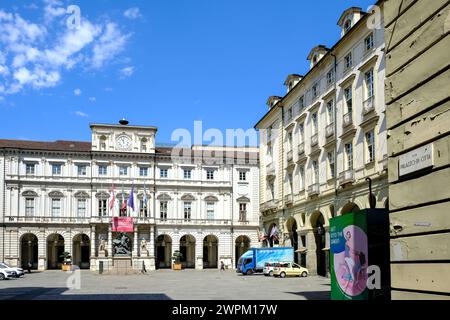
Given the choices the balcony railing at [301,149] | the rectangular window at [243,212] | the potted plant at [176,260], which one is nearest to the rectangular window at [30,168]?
the potted plant at [176,260]

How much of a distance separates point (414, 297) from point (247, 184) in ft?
232

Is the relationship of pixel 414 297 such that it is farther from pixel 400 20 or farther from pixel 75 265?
pixel 75 265

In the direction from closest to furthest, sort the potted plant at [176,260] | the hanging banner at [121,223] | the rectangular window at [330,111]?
the rectangular window at [330,111] < the potted plant at [176,260] < the hanging banner at [121,223]

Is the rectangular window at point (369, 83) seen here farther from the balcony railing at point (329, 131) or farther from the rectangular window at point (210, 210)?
the rectangular window at point (210, 210)

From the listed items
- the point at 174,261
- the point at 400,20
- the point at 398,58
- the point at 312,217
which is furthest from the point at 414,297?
the point at 174,261

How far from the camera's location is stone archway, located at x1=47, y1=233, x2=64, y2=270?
72.4 m

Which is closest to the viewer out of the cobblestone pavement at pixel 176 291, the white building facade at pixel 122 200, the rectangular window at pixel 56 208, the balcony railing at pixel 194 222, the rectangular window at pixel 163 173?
the cobblestone pavement at pixel 176 291

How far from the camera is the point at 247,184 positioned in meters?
77.1

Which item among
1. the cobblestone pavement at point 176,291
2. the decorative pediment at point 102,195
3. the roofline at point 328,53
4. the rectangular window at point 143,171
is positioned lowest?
the cobblestone pavement at point 176,291

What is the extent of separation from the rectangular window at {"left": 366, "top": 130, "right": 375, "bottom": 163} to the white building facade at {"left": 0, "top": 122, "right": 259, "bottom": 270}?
39949mm

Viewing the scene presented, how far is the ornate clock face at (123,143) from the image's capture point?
7319 centimetres

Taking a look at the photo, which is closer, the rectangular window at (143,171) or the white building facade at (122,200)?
the white building facade at (122,200)

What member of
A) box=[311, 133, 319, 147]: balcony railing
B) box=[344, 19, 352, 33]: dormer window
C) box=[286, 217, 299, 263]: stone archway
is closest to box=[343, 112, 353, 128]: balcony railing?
box=[311, 133, 319, 147]: balcony railing

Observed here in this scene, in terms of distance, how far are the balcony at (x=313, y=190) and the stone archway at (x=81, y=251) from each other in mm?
39743
